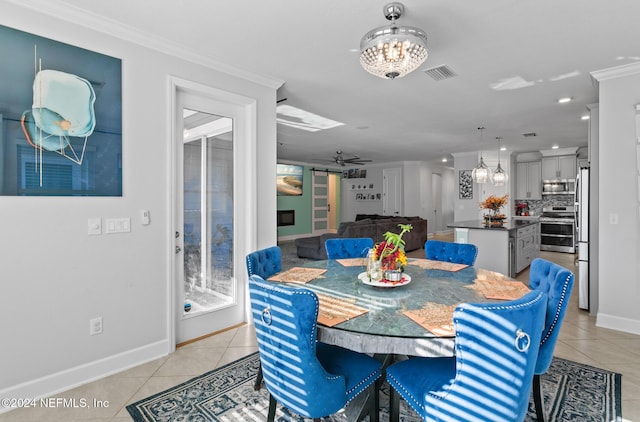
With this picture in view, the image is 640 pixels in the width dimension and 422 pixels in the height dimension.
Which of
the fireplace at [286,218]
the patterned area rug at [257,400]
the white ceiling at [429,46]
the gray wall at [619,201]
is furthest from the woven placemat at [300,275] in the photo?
the fireplace at [286,218]

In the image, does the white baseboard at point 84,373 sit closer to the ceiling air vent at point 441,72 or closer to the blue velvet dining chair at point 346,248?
the blue velvet dining chair at point 346,248

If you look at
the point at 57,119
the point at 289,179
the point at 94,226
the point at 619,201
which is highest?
the point at 289,179

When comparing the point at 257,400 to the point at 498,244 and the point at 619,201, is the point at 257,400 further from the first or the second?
the point at 498,244

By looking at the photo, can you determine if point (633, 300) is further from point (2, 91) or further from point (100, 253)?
point (2, 91)

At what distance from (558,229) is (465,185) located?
2.37 metres

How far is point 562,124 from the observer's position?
5.47 m

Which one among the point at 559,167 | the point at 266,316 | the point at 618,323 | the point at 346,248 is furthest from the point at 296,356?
the point at 559,167

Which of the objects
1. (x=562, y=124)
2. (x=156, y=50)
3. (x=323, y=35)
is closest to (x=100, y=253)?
(x=156, y=50)

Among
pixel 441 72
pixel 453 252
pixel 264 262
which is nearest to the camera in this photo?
pixel 264 262

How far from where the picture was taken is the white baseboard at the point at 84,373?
2.11 metres

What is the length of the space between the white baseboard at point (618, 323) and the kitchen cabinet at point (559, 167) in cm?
582

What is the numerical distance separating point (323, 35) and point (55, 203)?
229cm

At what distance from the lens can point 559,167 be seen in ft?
26.5

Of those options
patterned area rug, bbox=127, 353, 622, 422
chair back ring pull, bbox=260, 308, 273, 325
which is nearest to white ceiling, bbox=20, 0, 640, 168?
chair back ring pull, bbox=260, 308, 273, 325
